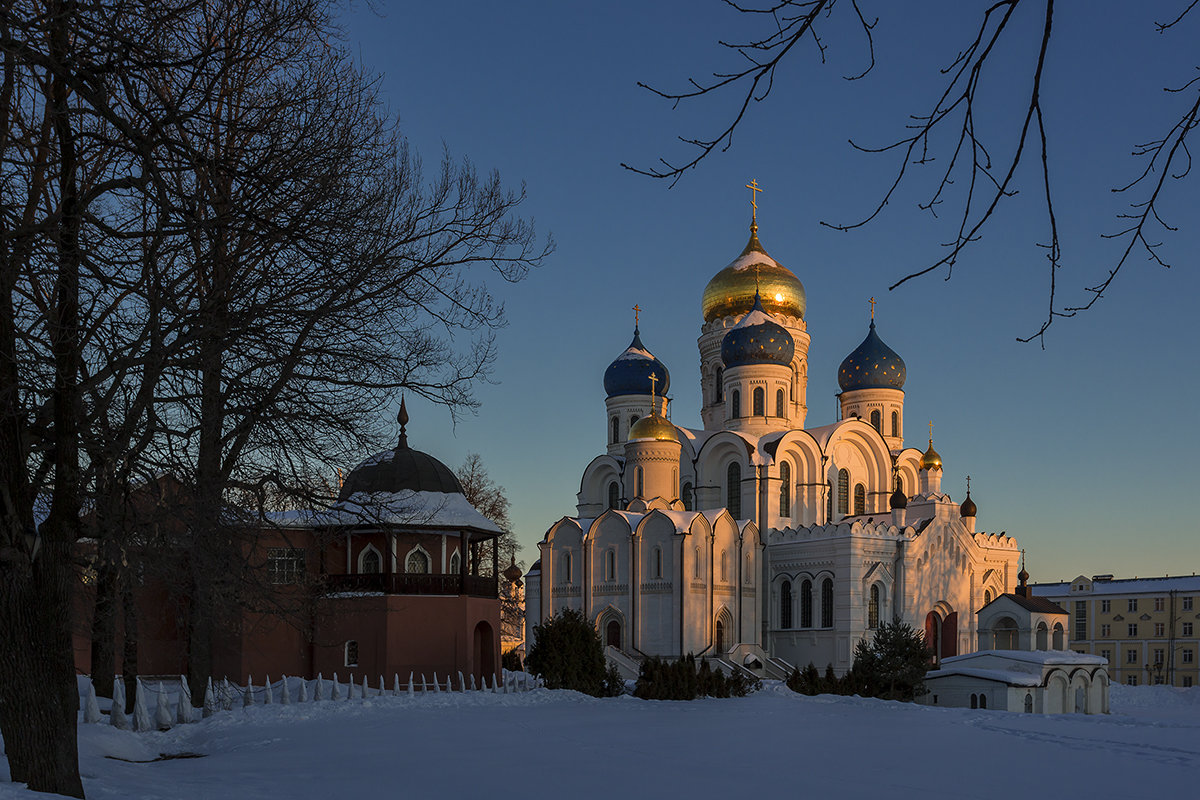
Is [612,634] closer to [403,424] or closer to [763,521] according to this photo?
[763,521]

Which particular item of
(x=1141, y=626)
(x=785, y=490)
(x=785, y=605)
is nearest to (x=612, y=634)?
(x=785, y=605)

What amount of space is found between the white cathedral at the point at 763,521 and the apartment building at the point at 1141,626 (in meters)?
18.1

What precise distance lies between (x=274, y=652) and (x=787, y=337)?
23608 millimetres

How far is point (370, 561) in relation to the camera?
25.7 m

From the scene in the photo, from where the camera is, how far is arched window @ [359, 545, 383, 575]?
83.6 feet

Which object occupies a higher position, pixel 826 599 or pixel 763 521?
pixel 763 521

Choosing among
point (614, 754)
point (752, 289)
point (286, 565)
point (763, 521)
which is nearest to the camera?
point (614, 754)

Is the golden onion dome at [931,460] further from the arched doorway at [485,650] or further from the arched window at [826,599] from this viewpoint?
the arched doorway at [485,650]

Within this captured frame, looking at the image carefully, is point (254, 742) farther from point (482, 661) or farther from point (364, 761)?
point (482, 661)

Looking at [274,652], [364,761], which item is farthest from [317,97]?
[274,652]

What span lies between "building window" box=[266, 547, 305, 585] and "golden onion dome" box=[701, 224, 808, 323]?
2461 centimetres

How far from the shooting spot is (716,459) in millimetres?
41406

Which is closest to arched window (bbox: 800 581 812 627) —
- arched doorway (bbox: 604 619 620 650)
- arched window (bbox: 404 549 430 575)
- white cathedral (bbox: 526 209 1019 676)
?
white cathedral (bbox: 526 209 1019 676)

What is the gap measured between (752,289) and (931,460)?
1014 centimetres
